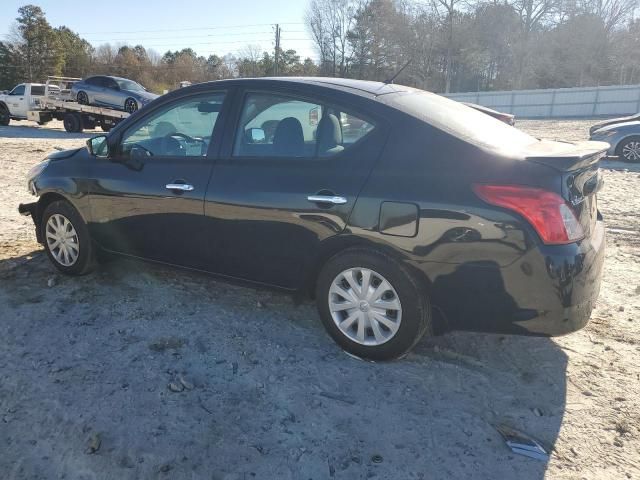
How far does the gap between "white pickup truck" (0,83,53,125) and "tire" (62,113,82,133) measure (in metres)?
1.76

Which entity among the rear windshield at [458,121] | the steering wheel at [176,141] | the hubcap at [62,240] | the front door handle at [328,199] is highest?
the rear windshield at [458,121]

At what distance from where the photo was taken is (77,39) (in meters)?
59.5

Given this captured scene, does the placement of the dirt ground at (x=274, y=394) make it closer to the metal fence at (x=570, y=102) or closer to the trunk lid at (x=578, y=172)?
the trunk lid at (x=578, y=172)

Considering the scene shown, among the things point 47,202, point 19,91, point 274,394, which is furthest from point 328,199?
point 19,91

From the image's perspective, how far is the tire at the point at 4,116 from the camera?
22.0 meters

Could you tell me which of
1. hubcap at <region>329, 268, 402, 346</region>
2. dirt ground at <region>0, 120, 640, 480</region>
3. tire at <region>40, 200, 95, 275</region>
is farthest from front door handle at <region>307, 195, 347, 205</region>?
tire at <region>40, 200, 95, 275</region>

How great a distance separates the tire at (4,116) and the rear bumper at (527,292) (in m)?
24.2

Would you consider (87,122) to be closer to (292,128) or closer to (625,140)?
(625,140)

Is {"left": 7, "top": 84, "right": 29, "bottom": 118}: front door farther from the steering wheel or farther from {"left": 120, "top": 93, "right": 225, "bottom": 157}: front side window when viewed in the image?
the steering wheel

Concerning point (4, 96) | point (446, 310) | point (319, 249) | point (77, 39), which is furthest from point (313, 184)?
point (77, 39)

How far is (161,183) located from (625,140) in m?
11.8

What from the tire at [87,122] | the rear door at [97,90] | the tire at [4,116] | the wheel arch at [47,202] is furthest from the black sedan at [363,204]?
the tire at [4,116]

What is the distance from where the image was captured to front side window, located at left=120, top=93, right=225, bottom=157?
3.76m

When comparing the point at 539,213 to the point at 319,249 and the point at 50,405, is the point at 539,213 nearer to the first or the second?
the point at 319,249
